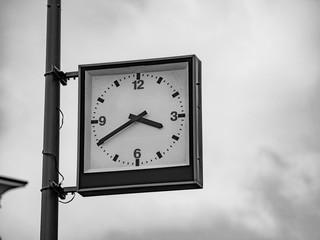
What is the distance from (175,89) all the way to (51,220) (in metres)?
1.90

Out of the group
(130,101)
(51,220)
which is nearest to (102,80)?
(130,101)

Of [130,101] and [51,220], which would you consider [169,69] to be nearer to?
[130,101]

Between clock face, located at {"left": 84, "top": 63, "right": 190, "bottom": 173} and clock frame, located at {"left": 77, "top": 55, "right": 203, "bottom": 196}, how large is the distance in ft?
0.12

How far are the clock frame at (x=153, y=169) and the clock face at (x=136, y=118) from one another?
35 millimetres

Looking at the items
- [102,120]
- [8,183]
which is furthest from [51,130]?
[8,183]

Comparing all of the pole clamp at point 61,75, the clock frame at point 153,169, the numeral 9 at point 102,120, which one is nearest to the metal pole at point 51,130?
the pole clamp at point 61,75

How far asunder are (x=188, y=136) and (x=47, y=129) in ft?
4.72

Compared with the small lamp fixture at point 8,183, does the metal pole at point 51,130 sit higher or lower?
higher

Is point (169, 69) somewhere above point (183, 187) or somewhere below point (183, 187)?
above

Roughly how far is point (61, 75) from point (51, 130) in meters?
0.65

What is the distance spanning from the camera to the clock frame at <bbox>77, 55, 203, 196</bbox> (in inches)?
742

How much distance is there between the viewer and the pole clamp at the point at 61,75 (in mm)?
19297

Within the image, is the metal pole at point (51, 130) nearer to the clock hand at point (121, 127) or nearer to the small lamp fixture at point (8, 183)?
the clock hand at point (121, 127)

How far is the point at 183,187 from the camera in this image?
18891 mm
